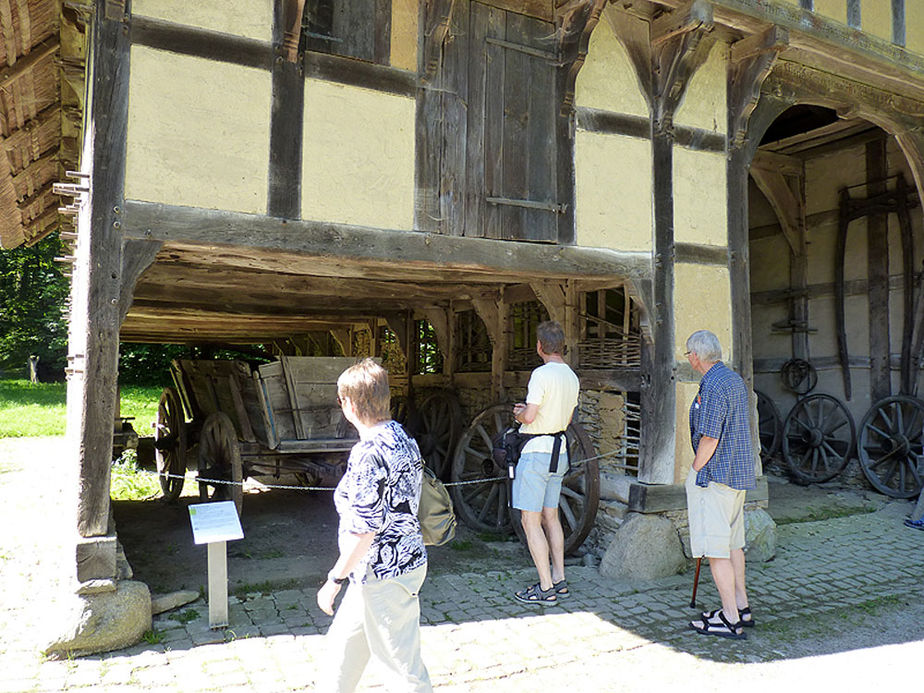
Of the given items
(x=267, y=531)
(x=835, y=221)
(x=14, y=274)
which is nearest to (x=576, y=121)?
(x=267, y=531)

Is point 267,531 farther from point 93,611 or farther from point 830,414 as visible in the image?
point 830,414

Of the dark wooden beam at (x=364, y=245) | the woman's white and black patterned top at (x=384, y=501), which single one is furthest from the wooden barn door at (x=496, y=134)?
the woman's white and black patterned top at (x=384, y=501)

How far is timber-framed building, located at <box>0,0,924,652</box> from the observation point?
3.94 m

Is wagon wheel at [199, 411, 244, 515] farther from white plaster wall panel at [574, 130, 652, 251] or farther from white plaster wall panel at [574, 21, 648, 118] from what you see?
white plaster wall panel at [574, 21, 648, 118]

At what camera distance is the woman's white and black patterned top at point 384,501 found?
2.52m

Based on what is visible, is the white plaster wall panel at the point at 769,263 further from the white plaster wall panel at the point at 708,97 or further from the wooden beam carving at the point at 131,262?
the wooden beam carving at the point at 131,262

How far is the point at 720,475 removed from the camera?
159 inches

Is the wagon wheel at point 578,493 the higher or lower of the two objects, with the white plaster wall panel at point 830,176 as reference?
lower

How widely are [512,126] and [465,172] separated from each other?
56 cm

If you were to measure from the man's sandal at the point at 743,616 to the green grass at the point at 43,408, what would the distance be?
32.8 ft

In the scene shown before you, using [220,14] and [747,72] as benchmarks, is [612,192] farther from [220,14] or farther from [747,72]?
[220,14]

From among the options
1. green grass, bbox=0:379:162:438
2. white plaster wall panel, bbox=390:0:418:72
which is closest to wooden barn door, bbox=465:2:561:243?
white plaster wall panel, bbox=390:0:418:72

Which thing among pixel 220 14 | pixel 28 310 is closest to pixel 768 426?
pixel 220 14

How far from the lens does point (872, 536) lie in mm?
6508
